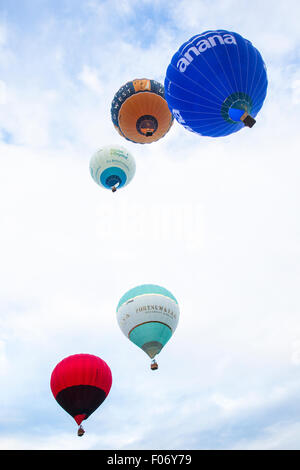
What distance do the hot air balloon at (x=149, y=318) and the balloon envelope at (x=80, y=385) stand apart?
2078mm

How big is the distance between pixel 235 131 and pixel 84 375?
11.8m

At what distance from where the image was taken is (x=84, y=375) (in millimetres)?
13578

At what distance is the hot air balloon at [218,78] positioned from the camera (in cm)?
1023

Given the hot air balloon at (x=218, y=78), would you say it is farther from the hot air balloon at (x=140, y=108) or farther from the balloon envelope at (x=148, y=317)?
the balloon envelope at (x=148, y=317)

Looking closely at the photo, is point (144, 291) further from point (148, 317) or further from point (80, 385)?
point (80, 385)

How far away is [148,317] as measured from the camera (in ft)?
45.8

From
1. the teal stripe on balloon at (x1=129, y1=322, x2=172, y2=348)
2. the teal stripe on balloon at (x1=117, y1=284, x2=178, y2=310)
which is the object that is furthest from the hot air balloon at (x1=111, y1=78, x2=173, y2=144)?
the teal stripe on balloon at (x1=129, y1=322, x2=172, y2=348)

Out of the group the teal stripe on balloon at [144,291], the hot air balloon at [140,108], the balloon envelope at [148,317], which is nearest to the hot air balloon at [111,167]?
the hot air balloon at [140,108]

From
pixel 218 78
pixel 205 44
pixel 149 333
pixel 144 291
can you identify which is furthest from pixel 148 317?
pixel 205 44

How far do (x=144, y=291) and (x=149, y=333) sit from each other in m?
1.89

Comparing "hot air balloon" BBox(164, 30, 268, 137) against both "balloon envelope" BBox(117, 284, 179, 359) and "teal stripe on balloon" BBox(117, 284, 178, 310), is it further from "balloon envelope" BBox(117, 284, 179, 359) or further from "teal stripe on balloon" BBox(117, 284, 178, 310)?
"balloon envelope" BBox(117, 284, 179, 359)

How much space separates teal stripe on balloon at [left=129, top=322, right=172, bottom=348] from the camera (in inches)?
547
